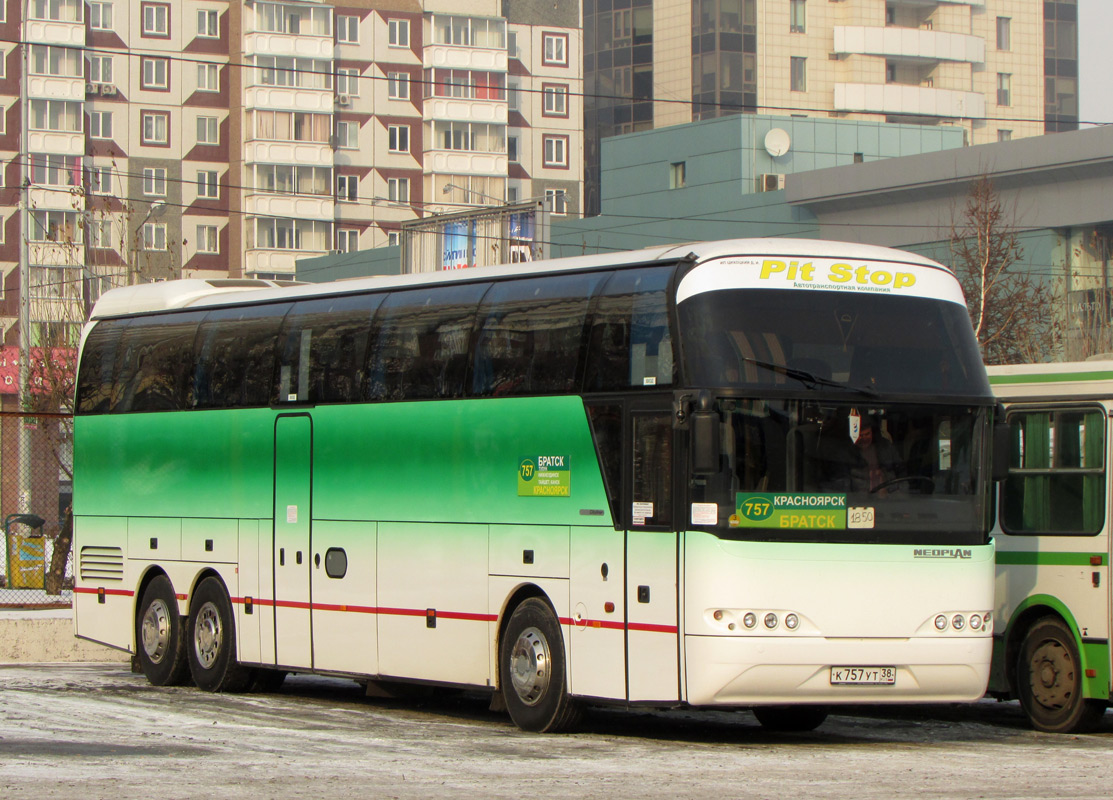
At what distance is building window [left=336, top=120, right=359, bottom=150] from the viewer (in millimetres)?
98188

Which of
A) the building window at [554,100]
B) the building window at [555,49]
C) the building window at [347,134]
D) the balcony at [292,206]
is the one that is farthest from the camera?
the building window at [555,49]

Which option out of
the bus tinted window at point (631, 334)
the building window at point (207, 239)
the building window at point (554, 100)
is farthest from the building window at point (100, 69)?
the bus tinted window at point (631, 334)

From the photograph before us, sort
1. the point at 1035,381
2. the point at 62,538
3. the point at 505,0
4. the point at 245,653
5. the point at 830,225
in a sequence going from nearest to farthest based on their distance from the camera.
Answer: the point at 1035,381 → the point at 245,653 → the point at 62,538 → the point at 830,225 → the point at 505,0

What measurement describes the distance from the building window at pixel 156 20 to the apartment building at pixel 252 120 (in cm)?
7

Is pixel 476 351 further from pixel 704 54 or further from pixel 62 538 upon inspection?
pixel 704 54

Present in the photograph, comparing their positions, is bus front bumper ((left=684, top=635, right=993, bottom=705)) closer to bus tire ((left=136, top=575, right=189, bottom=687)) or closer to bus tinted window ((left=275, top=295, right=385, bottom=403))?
bus tinted window ((left=275, top=295, right=385, bottom=403))

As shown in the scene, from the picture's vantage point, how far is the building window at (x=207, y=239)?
3760 inches

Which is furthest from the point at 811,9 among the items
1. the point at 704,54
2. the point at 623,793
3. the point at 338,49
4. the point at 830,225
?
the point at 623,793

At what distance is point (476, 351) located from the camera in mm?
15297

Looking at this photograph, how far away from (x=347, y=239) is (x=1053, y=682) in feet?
279

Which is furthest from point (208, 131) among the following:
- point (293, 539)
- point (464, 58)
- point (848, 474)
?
point (848, 474)

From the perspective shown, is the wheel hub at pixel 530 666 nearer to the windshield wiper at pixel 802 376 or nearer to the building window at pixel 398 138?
the windshield wiper at pixel 802 376

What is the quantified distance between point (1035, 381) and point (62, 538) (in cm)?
1632

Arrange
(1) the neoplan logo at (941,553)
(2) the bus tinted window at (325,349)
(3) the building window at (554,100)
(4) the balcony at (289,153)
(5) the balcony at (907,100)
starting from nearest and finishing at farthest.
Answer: (1) the neoplan logo at (941,553) → (2) the bus tinted window at (325,349) → (4) the balcony at (289,153) → (5) the balcony at (907,100) → (3) the building window at (554,100)
